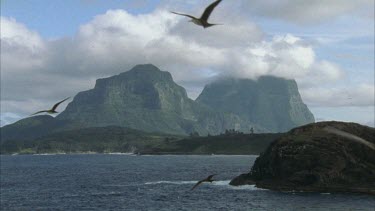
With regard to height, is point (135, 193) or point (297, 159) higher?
point (297, 159)

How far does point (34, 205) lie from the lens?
352 feet

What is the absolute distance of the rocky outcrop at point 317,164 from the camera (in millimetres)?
110562

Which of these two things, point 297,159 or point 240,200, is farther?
point 297,159

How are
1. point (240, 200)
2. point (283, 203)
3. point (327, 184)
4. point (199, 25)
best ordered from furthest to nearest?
1. point (327, 184)
2. point (240, 200)
3. point (283, 203)
4. point (199, 25)

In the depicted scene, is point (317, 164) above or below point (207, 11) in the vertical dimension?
below

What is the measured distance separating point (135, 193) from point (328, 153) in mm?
46926

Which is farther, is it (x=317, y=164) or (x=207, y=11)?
(x=317, y=164)

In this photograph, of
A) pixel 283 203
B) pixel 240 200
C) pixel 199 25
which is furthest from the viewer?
pixel 240 200

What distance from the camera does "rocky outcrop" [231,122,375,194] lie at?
4353 inches

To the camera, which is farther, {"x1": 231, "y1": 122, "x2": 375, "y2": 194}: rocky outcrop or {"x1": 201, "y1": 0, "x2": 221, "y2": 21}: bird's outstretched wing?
{"x1": 231, "y1": 122, "x2": 375, "y2": 194}: rocky outcrop

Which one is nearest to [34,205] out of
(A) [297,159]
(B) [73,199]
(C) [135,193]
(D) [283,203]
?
(B) [73,199]

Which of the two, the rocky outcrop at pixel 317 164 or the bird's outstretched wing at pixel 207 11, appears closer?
the bird's outstretched wing at pixel 207 11

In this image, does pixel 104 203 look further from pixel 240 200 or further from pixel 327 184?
pixel 327 184

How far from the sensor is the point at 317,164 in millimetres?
115812
